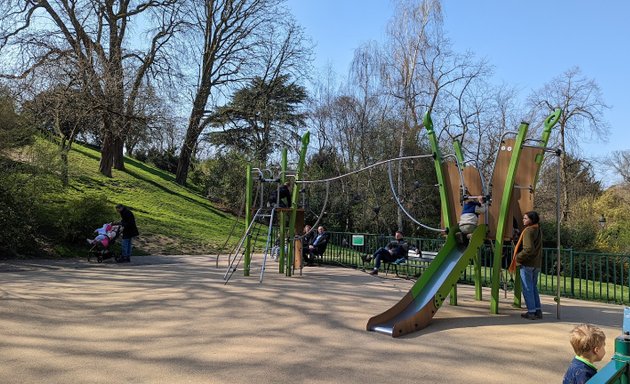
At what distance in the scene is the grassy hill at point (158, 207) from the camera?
18.1 m

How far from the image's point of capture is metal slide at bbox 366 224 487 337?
6557 millimetres

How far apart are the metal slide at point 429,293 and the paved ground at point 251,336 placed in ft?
0.62

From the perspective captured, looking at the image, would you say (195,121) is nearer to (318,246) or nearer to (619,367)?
(318,246)

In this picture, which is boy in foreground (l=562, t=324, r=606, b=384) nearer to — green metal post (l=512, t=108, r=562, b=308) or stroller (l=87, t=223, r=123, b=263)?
green metal post (l=512, t=108, r=562, b=308)

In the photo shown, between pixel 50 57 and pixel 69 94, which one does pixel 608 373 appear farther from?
pixel 50 57

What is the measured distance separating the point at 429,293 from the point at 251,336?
2.74 meters

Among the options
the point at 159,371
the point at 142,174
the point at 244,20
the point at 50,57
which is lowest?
the point at 159,371

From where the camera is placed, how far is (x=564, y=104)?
31.0 meters

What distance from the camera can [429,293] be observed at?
23.7 feet

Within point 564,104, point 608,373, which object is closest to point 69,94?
point 608,373

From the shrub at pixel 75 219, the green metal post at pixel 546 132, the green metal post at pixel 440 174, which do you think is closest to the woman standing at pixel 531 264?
the green metal post at pixel 546 132

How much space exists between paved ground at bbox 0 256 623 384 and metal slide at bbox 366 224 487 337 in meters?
0.19

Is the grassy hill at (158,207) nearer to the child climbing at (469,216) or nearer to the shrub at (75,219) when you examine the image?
the shrub at (75,219)

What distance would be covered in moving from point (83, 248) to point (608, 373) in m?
14.9
